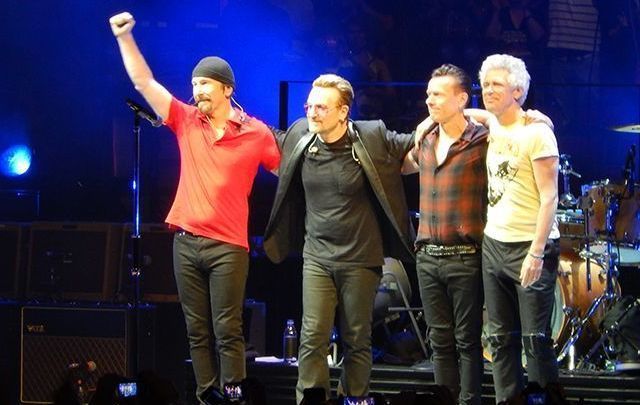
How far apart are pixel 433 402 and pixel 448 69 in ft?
7.95

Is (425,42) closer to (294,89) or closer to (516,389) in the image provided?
(294,89)

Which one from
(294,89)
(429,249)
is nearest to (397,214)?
(429,249)

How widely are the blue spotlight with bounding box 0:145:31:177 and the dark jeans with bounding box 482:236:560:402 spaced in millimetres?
6091

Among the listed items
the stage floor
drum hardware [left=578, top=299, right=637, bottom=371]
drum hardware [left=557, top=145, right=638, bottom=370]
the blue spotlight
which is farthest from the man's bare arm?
the blue spotlight

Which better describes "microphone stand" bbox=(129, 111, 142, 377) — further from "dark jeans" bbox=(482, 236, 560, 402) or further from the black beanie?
"dark jeans" bbox=(482, 236, 560, 402)

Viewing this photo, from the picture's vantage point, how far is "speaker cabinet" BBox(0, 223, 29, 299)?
8758mm

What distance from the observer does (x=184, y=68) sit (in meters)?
10.8

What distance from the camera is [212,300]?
249 inches

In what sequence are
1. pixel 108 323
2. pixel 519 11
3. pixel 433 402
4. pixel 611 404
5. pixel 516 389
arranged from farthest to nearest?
1. pixel 519 11
2. pixel 108 323
3. pixel 611 404
4. pixel 516 389
5. pixel 433 402

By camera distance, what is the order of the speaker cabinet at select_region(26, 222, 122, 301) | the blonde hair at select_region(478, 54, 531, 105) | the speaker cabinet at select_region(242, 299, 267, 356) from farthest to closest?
1. the speaker cabinet at select_region(26, 222, 122, 301)
2. the speaker cabinet at select_region(242, 299, 267, 356)
3. the blonde hair at select_region(478, 54, 531, 105)

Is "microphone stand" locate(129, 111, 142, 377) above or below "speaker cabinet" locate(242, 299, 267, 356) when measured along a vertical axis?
above

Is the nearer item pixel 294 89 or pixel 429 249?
pixel 429 249

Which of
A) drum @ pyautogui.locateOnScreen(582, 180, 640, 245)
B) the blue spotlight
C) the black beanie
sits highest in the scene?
the black beanie

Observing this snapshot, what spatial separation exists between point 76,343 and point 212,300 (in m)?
2.32
